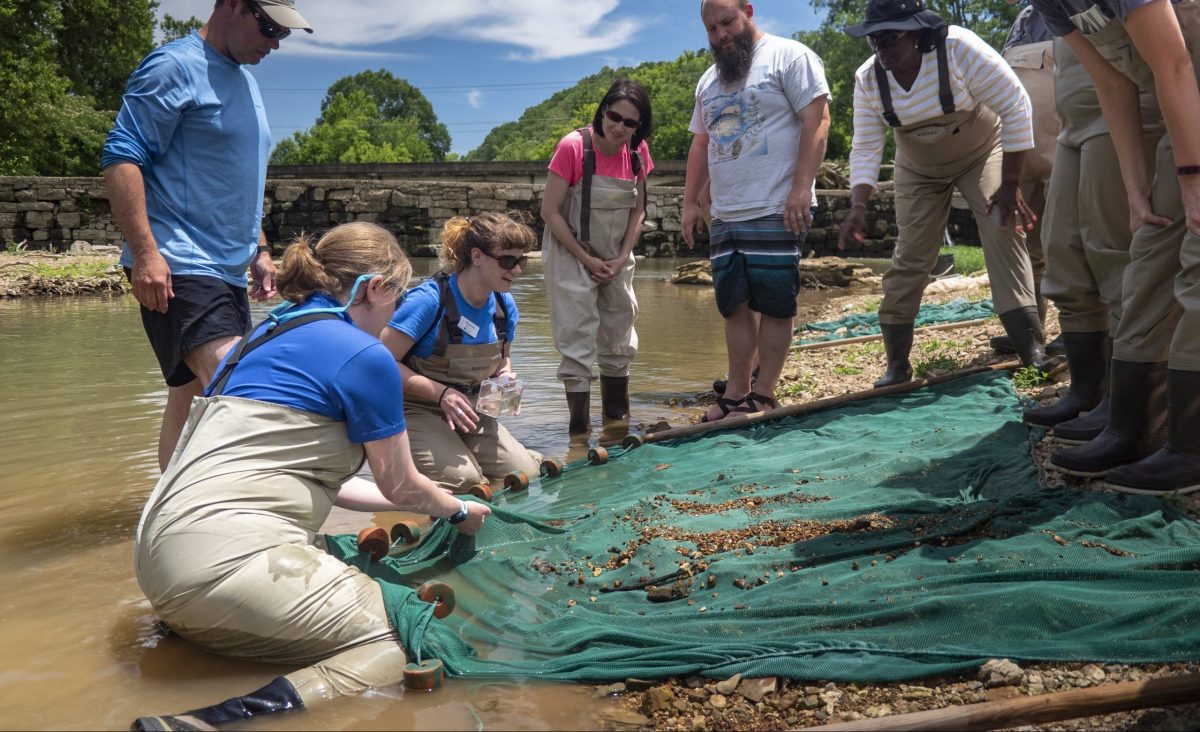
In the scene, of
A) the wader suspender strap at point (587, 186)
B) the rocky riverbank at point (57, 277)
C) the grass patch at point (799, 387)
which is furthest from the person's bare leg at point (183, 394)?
the rocky riverbank at point (57, 277)

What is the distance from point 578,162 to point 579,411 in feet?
4.82

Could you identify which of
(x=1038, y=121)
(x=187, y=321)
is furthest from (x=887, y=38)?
(x=187, y=321)

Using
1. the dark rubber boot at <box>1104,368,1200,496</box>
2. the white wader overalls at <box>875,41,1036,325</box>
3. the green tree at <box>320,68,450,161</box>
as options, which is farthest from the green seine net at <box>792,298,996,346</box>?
the green tree at <box>320,68,450,161</box>

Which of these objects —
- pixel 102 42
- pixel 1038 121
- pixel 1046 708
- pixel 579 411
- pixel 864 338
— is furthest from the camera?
pixel 102 42

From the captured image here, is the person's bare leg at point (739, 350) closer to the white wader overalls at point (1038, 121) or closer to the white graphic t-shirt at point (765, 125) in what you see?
the white graphic t-shirt at point (765, 125)

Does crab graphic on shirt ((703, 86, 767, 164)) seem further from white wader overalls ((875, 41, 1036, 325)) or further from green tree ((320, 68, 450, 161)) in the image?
green tree ((320, 68, 450, 161))

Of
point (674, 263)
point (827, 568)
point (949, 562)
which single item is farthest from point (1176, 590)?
point (674, 263)

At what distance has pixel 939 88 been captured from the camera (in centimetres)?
556

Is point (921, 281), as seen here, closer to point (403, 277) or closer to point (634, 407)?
point (634, 407)

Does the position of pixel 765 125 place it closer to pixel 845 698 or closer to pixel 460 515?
pixel 460 515

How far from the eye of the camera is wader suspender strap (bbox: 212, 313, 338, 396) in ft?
10.0

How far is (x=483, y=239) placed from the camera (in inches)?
187

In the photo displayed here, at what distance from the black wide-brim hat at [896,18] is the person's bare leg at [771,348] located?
5.22 ft

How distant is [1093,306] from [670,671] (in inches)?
109
